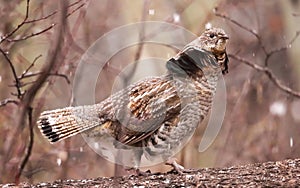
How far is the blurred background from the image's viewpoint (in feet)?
22.5

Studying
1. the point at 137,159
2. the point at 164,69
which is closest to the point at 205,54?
the point at 137,159

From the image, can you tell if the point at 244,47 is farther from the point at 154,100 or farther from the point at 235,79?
the point at 154,100

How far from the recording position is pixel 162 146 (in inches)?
176

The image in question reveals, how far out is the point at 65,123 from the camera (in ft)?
15.4

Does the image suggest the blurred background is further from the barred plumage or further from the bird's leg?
the bird's leg

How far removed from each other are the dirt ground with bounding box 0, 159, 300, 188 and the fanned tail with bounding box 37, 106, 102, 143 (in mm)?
283

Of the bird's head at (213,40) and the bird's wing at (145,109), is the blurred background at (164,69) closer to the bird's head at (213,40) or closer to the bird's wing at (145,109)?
the bird's wing at (145,109)

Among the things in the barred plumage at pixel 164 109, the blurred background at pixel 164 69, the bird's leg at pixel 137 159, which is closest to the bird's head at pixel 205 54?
the barred plumage at pixel 164 109

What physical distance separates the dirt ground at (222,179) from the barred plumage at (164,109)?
0.61 ft

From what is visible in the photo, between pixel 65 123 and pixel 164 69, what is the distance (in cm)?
249

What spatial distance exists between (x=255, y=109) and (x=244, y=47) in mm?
690

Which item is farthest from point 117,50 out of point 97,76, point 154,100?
point 154,100

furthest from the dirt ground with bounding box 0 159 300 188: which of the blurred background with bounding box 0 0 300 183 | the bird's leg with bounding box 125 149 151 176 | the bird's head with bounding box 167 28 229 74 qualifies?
the blurred background with bounding box 0 0 300 183

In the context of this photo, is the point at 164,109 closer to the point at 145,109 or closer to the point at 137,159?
the point at 145,109
